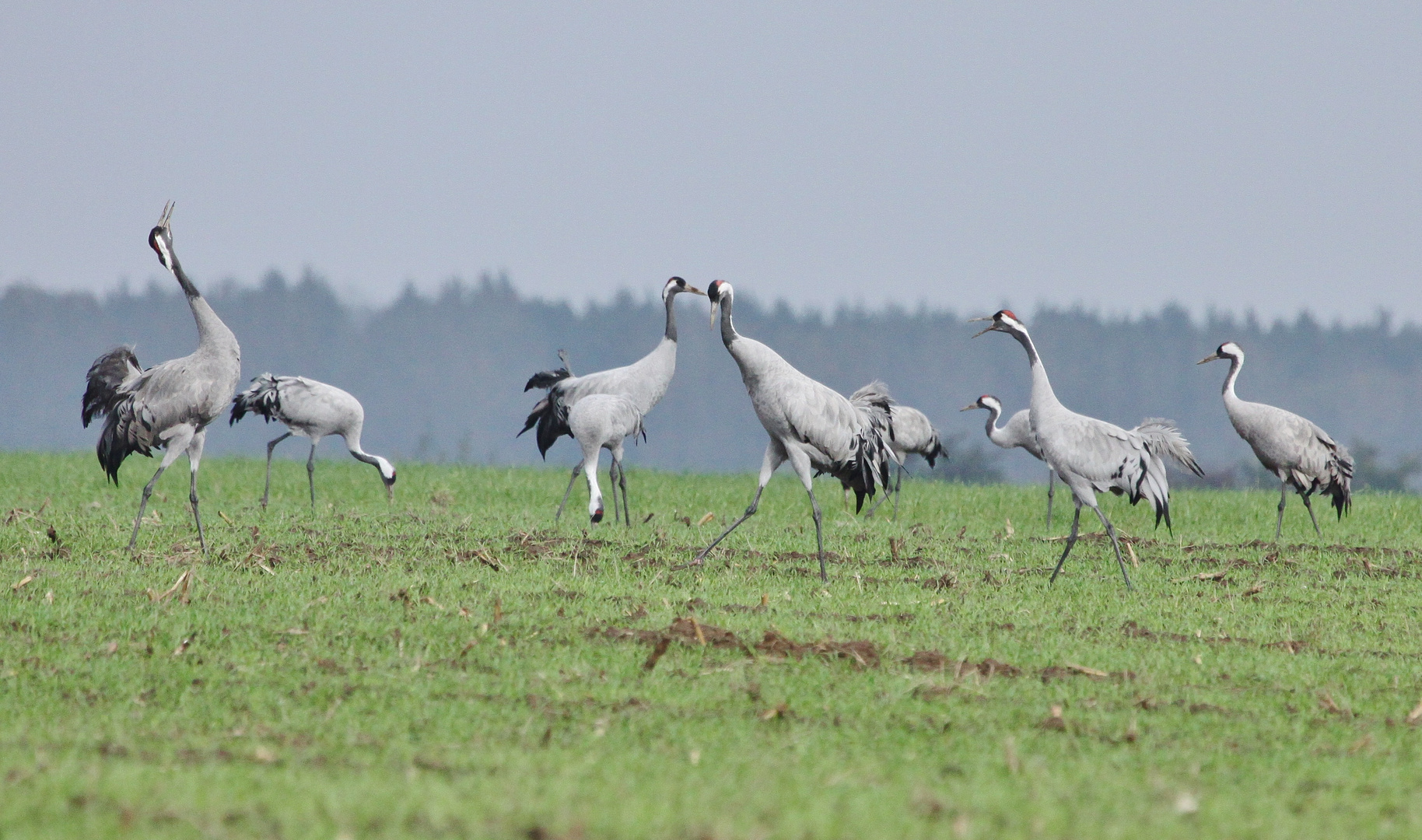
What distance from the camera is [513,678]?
21.5ft

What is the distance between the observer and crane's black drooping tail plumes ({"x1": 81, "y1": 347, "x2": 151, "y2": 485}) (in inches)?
445

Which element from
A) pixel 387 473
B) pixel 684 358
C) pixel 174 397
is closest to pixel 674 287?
pixel 387 473

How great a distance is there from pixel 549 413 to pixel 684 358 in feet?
280

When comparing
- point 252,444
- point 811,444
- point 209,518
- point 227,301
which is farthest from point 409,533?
point 227,301

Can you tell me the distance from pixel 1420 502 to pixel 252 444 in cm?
7315

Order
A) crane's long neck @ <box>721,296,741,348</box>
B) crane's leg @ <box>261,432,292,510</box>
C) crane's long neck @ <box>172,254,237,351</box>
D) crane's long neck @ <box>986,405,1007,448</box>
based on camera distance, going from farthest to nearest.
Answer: crane's long neck @ <box>986,405,1007,448</box>, crane's leg @ <box>261,432,292,510</box>, crane's long neck @ <box>172,254,237,351</box>, crane's long neck @ <box>721,296,741,348</box>

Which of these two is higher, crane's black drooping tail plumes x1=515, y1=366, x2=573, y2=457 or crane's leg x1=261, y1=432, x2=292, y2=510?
crane's black drooping tail plumes x1=515, y1=366, x2=573, y2=457

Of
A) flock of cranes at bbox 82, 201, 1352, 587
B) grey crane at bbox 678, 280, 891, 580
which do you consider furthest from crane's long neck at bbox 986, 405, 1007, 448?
grey crane at bbox 678, 280, 891, 580

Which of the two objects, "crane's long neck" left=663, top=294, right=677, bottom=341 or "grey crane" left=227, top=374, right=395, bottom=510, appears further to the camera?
"grey crane" left=227, top=374, right=395, bottom=510

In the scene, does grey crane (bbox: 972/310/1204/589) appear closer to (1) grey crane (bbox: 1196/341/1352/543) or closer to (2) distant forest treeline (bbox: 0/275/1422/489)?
(1) grey crane (bbox: 1196/341/1352/543)

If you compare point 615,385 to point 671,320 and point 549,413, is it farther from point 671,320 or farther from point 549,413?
point 549,413

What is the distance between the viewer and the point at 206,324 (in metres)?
11.1

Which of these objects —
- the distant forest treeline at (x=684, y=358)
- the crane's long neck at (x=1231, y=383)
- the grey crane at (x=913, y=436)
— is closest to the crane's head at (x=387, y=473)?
the grey crane at (x=913, y=436)

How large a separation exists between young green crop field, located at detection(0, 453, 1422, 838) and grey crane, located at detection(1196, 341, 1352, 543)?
324cm
